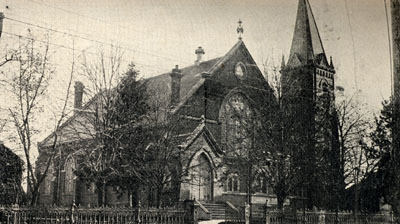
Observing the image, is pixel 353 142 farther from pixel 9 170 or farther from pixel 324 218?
pixel 9 170

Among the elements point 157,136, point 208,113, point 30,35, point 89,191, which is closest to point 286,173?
point 157,136

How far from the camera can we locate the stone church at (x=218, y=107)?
3203 cm

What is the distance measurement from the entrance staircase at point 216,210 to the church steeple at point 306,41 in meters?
16.5

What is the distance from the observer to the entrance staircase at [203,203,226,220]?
30691mm

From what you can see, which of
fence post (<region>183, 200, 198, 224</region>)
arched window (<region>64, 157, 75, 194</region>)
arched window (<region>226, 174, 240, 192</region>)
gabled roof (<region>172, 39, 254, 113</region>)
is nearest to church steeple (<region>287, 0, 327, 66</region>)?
gabled roof (<region>172, 39, 254, 113</region>)

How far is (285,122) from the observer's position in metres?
26.5

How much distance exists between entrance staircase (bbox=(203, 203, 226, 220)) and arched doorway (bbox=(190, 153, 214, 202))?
38.9 inches

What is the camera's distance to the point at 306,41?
44.3 metres

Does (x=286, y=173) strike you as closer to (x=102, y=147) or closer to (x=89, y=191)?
(x=102, y=147)

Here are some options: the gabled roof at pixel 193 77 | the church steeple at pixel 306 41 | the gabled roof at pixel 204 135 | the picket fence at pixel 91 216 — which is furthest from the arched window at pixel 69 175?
the picket fence at pixel 91 216

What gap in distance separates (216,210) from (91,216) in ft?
49.5

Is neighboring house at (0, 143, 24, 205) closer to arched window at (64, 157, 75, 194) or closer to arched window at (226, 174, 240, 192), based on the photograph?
A: arched window at (64, 157, 75, 194)

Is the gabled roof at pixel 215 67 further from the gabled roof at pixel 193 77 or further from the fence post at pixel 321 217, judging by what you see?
the fence post at pixel 321 217

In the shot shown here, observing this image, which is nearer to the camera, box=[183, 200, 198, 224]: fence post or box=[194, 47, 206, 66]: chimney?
box=[183, 200, 198, 224]: fence post
